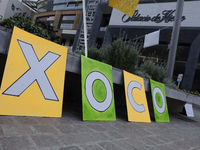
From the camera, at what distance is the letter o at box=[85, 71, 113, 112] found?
2340 mm

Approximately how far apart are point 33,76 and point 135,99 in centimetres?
198

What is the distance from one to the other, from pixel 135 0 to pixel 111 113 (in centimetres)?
276

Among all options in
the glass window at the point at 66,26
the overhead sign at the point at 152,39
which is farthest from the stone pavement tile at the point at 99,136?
the glass window at the point at 66,26

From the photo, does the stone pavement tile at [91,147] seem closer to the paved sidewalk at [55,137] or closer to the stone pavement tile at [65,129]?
the paved sidewalk at [55,137]

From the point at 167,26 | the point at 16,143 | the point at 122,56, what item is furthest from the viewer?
the point at 167,26

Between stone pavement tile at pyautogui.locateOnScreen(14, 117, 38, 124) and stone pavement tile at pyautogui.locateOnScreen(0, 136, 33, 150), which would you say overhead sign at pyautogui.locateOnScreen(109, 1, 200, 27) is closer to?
stone pavement tile at pyautogui.locateOnScreen(14, 117, 38, 124)

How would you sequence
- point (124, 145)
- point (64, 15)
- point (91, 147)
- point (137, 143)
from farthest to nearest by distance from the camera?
point (64, 15) < point (137, 143) < point (124, 145) < point (91, 147)

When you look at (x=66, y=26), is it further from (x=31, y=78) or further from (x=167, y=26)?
(x=31, y=78)

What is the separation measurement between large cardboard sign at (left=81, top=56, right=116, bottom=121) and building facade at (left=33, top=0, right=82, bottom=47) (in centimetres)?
3072

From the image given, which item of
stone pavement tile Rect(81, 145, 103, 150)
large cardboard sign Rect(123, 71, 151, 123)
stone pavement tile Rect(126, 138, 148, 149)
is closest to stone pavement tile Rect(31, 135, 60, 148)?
stone pavement tile Rect(81, 145, 103, 150)

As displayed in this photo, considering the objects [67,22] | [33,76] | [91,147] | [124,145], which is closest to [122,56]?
[33,76]

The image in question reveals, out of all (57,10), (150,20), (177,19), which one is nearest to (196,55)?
(150,20)

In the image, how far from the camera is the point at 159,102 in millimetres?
3703

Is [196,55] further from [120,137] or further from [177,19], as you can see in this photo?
[120,137]
